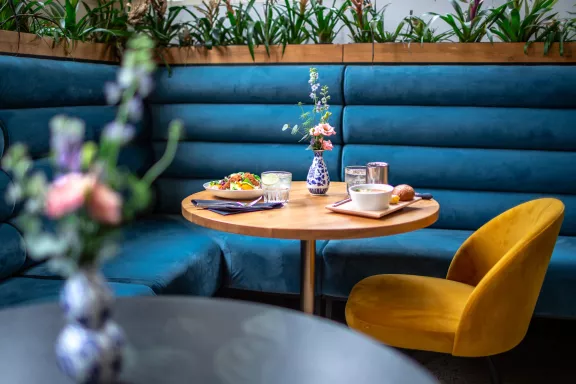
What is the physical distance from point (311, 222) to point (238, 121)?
1.41 meters

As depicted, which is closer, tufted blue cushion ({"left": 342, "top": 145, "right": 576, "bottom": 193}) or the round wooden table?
the round wooden table

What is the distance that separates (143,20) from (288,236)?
1.92 metres

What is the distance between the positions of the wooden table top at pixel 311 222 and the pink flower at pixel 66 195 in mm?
999

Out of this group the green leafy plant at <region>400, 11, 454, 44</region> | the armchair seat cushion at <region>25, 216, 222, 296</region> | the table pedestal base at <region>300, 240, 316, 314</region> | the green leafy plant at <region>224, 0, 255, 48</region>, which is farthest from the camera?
the green leafy plant at <region>224, 0, 255, 48</region>

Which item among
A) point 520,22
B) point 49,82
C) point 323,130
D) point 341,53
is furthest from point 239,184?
point 520,22

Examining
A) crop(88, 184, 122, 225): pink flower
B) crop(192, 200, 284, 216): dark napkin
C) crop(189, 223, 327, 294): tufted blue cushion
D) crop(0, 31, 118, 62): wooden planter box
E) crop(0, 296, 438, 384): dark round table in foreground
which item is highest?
crop(0, 31, 118, 62): wooden planter box

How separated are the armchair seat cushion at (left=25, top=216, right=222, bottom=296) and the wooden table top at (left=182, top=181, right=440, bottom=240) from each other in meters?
0.33

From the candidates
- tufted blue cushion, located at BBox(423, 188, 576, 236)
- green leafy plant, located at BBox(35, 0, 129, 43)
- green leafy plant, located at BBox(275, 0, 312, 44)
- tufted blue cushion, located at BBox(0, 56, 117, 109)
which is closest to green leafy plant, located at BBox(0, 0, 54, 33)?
green leafy plant, located at BBox(35, 0, 129, 43)

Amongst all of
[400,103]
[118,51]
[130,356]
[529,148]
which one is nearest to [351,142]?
[400,103]

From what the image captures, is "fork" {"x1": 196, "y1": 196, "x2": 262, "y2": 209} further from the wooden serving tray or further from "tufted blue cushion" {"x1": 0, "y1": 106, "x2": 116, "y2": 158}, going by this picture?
"tufted blue cushion" {"x1": 0, "y1": 106, "x2": 116, "y2": 158}

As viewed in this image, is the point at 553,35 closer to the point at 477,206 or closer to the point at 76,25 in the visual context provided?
the point at 477,206

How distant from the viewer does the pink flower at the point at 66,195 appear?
704 mm

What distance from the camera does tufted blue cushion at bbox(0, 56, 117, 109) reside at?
2211mm

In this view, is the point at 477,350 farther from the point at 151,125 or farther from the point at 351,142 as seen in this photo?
the point at 151,125
